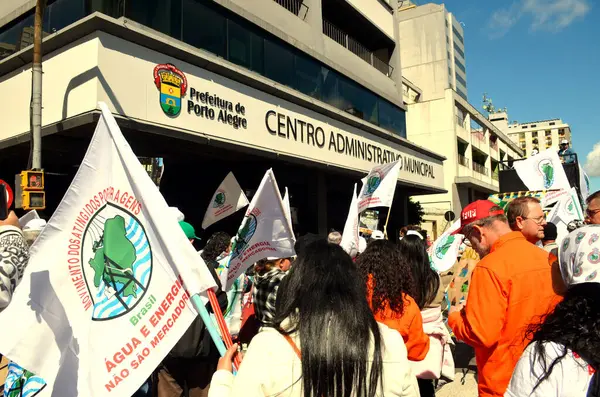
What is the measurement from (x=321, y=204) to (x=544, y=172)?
398 inches

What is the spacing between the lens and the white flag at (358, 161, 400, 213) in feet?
23.0

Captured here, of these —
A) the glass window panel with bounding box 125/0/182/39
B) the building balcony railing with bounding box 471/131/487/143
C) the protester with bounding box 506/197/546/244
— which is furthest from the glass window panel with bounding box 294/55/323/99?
the building balcony railing with bounding box 471/131/487/143

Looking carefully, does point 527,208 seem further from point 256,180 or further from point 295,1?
point 295,1

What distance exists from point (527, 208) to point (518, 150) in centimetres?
6594

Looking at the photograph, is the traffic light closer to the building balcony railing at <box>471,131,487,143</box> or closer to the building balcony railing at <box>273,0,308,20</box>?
the building balcony railing at <box>273,0,308,20</box>

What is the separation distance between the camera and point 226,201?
8766 millimetres

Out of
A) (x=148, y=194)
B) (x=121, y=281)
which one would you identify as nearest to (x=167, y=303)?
(x=121, y=281)

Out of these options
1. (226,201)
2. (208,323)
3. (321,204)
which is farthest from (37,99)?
(321,204)

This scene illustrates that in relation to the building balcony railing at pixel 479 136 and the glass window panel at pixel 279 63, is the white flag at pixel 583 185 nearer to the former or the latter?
the glass window panel at pixel 279 63

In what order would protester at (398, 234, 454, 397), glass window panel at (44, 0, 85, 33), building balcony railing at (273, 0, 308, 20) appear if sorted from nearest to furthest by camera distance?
protester at (398, 234, 454, 397), glass window panel at (44, 0, 85, 33), building balcony railing at (273, 0, 308, 20)

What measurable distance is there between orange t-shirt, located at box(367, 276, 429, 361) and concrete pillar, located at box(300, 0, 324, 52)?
1515cm

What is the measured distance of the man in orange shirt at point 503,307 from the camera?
252 centimetres

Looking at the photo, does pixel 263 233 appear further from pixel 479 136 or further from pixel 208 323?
pixel 479 136

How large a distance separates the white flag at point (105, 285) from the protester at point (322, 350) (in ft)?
1.23
